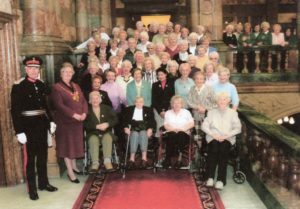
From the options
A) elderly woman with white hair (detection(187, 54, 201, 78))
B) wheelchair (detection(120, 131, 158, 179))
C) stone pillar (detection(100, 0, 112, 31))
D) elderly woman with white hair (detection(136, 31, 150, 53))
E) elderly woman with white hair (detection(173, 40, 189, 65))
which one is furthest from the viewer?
stone pillar (detection(100, 0, 112, 31))

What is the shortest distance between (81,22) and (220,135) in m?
6.98

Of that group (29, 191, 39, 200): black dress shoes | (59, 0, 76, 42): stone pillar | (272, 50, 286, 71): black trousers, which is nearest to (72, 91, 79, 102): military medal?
(29, 191, 39, 200): black dress shoes

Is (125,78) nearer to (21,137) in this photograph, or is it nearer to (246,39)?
(21,137)

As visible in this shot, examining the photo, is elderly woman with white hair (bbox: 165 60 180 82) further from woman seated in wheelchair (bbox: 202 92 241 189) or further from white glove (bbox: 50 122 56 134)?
white glove (bbox: 50 122 56 134)

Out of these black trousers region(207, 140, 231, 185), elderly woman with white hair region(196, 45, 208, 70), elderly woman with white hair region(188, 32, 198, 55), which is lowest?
black trousers region(207, 140, 231, 185)

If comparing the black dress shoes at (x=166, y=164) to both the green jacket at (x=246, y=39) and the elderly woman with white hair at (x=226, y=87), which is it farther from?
the green jacket at (x=246, y=39)

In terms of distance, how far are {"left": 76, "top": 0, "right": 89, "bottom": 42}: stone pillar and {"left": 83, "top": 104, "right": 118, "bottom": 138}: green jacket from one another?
5.67 m

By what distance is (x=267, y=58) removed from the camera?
10.3 metres

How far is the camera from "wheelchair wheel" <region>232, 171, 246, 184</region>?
5.63 m

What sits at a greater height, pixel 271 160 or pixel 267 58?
pixel 267 58

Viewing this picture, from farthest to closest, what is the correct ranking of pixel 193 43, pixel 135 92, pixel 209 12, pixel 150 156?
pixel 209 12 < pixel 193 43 < pixel 150 156 < pixel 135 92

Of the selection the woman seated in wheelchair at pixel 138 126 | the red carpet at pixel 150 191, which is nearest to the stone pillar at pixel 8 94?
the red carpet at pixel 150 191

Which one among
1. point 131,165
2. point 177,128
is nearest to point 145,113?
point 177,128

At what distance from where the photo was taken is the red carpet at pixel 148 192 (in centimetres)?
493
